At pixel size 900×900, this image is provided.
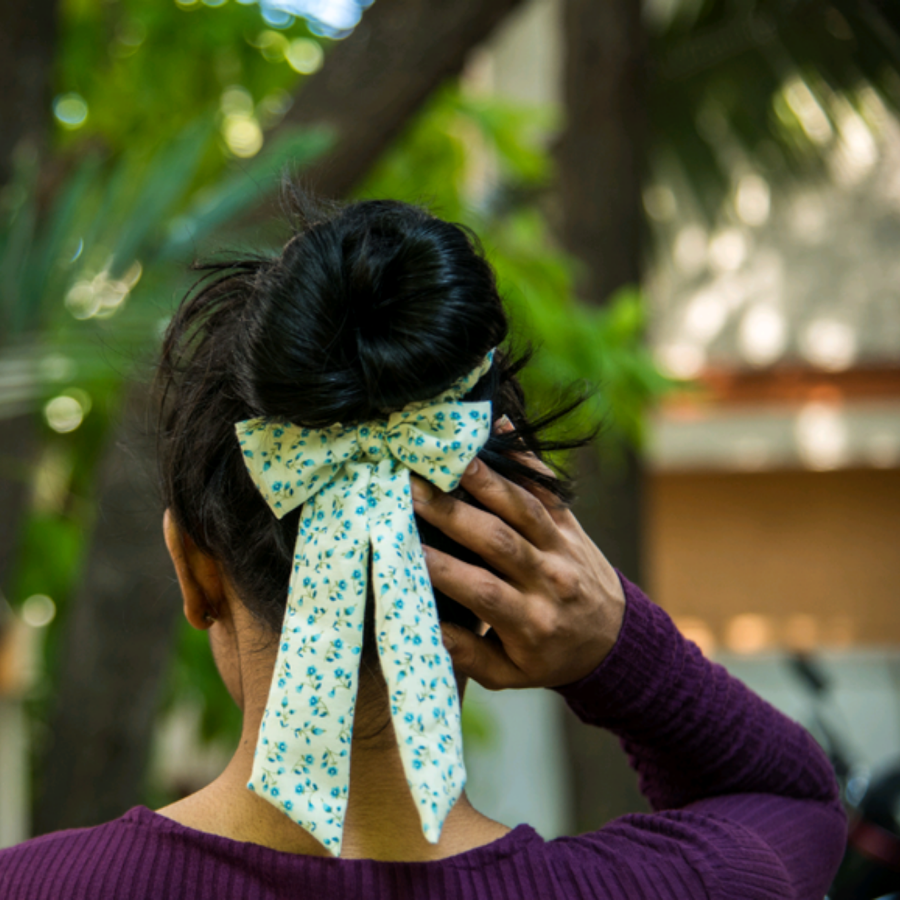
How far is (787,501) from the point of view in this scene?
710 centimetres

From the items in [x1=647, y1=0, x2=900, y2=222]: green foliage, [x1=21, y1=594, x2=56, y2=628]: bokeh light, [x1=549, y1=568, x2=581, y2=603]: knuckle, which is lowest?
[x1=21, y1=594, x2=56, y2=628]: bokeh light

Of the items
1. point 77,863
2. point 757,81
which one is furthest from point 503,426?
point 757,81

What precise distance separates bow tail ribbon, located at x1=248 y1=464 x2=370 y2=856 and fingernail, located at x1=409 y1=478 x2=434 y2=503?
0.05 m

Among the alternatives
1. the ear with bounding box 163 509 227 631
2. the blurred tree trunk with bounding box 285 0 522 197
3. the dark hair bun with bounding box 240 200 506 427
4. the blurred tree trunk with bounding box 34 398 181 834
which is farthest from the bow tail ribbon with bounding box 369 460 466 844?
the blurred tree trunk with bounding box 285 0 522 197

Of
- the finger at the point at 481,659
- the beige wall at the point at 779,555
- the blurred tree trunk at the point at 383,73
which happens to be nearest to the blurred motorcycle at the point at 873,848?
the finger at the point at 481,659

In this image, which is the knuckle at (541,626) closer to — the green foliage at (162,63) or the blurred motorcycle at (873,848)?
the blurred motorcycle at (873,848)

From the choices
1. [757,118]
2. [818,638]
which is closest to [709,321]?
[757,118]

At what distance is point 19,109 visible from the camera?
2.52 m

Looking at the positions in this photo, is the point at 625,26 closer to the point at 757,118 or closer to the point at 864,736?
the point at 757,118

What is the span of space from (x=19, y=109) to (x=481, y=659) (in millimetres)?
2345

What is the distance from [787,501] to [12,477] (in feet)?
19.7

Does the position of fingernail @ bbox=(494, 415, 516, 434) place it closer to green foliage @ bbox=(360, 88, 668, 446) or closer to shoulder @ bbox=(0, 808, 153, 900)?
shoulder @ bbox=(0, 808, 153, 900)

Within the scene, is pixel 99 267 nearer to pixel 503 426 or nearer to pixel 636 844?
pixel 503 426

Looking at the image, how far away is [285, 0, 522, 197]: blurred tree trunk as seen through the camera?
2723 millimetres
